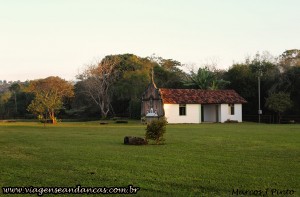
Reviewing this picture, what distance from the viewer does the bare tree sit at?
201ft

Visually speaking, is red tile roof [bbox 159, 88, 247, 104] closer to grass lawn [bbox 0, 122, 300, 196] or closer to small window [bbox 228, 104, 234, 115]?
small window [bbox 228, 104, 234, 115]

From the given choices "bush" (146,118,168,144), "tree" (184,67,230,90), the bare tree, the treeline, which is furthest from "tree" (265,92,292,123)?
"bush" (146,118,168,144)

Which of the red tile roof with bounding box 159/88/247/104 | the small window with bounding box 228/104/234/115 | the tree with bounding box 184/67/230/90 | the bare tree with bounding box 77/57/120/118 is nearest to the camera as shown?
the red tile roof with bounding box 159/88/247/104

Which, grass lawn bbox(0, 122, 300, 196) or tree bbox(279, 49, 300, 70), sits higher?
tree bbox(279, 49, 300, 70)

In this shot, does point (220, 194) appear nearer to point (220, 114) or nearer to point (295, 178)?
point (295, 178)

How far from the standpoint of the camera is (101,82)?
6203 cm

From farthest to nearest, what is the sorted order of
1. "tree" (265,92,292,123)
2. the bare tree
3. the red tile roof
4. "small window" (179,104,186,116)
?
the bare tree, "small window" (179,104,186,116), the red tile roof, "tree" (265,92,292,123)

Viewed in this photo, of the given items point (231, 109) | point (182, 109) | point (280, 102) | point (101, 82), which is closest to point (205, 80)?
point (231, 109)

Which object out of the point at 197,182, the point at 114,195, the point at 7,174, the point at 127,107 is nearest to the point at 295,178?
the point at 197,182

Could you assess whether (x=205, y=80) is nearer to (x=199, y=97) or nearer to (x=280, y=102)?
(x=199, y=97)

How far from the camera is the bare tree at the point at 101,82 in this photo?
61406mm

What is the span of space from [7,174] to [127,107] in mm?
52557

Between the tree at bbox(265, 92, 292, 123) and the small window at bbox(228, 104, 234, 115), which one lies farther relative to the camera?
the small window at bbox(228, 104, 234, 115)

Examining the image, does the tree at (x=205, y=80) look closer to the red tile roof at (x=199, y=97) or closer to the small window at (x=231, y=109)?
the red tile roof at (x=199, y=97)
